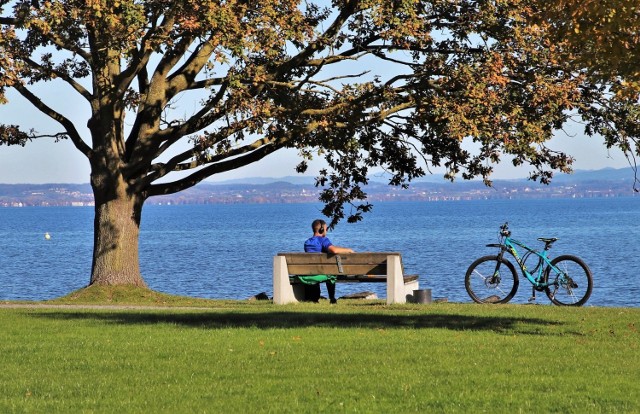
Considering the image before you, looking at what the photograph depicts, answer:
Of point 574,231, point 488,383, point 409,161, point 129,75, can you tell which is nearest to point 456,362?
point 488,383

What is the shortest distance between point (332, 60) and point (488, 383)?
13262 millimetres

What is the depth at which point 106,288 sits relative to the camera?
70.0 feet

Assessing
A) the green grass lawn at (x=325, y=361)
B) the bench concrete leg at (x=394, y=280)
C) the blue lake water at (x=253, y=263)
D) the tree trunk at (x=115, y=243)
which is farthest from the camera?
the blue lake water at (x=253, y=263)

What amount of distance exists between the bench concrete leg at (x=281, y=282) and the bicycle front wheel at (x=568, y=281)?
174 inches

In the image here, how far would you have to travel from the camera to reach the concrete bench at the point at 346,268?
17.9 m

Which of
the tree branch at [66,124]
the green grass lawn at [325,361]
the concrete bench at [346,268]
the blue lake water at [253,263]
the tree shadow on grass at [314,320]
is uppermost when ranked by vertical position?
the tree branch at [66,124]

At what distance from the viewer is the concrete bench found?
17859 millimetres

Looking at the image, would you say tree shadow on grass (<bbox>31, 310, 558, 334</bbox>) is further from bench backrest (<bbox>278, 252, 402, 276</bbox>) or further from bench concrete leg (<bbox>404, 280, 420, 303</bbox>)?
bench concrete leg (<bbox>404, 280, 420, 303</bbox>)

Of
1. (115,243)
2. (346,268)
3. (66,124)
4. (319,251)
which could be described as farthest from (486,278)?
(66,124)

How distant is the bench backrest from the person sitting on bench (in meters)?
0.14

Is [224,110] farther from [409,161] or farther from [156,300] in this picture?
[409,161]

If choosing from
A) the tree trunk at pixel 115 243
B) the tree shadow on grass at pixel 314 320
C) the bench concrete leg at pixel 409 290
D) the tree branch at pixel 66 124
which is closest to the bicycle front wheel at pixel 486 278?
the bench concrete leg at pixel 409 290

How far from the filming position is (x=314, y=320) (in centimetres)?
1473

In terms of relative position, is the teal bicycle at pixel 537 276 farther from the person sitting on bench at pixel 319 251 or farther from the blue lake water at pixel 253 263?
the blue lake water at pixel 253 263
